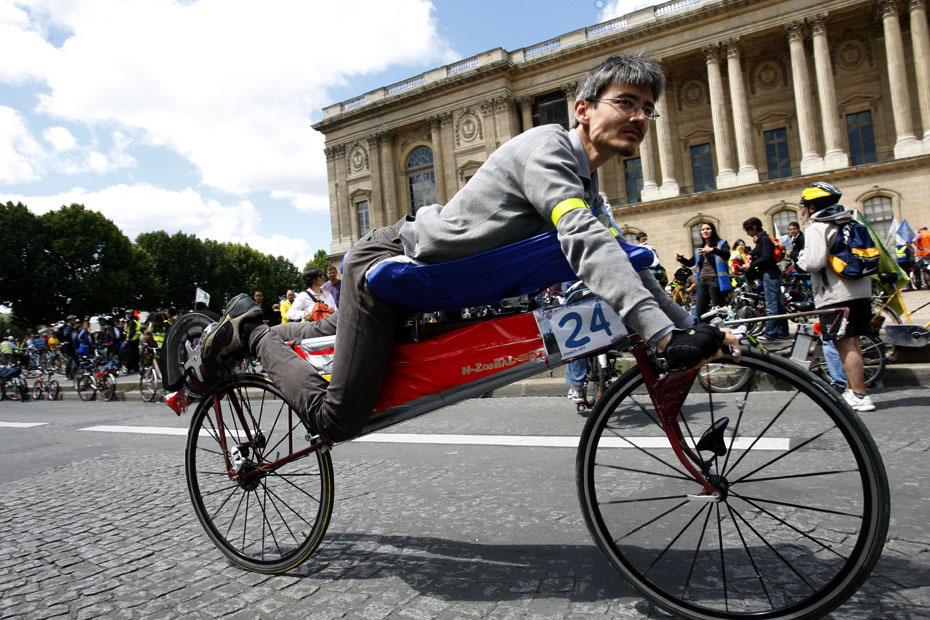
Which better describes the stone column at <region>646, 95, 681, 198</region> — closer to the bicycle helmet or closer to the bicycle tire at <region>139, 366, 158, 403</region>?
the bicycle tire at <region>139, 366, 158, 403</region>

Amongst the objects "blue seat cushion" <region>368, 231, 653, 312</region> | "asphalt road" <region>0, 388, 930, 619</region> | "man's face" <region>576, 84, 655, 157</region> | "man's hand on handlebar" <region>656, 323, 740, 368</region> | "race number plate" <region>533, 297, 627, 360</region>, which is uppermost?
"man's face" <region>576, 84, 655, 157</region>

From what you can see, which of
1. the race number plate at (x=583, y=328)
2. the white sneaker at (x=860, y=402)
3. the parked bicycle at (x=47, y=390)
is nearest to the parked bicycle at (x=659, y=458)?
the race number plate at (x=583, y=328)

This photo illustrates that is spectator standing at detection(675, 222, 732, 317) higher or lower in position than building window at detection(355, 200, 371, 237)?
lower

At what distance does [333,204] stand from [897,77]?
39.7 m

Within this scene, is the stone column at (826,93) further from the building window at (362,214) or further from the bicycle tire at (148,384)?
the bicycle tire at (148,384)

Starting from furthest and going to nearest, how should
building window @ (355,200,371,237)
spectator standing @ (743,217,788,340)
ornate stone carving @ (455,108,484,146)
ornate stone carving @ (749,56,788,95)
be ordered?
1. building window @ (355,200,371,237)
2. ornate stone carving @ (455,108,484,146)
3. ornate stone carving @ (749,56,788,95)
4. spectator standing @ (743,217,788,340)

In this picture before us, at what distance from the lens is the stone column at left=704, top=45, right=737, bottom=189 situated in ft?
119

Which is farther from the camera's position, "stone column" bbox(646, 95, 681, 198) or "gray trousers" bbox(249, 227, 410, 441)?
"stone column" bbox(646, 95, 681, 198)

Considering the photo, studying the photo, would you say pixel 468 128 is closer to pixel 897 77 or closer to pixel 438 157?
pixel 438 157

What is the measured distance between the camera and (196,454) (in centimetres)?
312

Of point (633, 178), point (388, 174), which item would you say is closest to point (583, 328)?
point (633, 178)

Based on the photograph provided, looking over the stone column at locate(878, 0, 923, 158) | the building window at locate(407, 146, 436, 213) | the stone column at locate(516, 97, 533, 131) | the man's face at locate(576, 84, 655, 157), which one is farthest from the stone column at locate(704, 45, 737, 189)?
the man's face at locate(576, 84, 655, 157)

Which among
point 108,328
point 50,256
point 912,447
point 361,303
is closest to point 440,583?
point 361,303

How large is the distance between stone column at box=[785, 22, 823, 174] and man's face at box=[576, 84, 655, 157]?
37.2 metres
